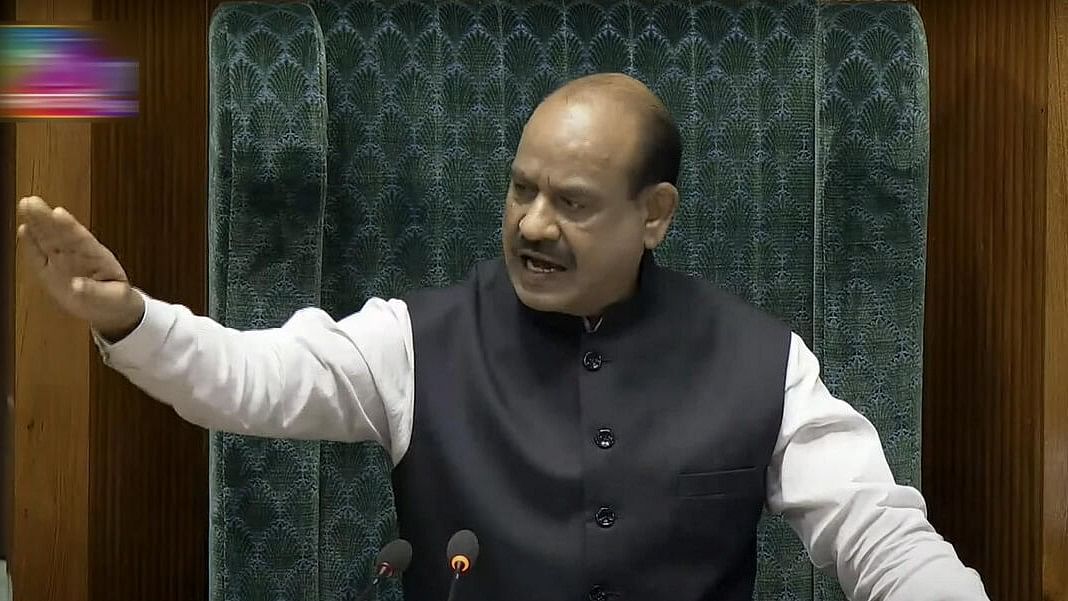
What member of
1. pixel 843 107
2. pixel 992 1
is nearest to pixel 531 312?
pixel 843 107

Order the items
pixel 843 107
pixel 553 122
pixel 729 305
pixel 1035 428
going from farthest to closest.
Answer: pixel 1035 428 < pixel 843 107 < pixel 729 305 < pixel 553 122

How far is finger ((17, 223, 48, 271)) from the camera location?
4.74 ft

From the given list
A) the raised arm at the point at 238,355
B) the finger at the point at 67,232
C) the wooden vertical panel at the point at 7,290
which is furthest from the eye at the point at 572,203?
the wooden vertical panel at the point at 7,290

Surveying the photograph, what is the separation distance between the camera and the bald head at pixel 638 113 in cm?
177

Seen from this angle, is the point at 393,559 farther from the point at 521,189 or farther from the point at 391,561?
the point at 521,189

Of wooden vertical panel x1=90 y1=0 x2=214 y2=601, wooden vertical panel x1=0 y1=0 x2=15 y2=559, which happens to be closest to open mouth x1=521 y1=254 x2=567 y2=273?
wooden vertical panel x1=90 y1=0 x2=214 y2=601

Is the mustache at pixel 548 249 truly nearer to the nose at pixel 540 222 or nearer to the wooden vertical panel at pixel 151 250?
the nose at pixel 540 222

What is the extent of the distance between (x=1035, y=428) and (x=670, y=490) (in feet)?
3.11

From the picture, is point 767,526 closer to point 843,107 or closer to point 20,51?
point 843,107

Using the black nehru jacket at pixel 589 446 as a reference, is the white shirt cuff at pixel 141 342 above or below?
above

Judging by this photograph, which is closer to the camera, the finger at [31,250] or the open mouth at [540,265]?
the finger at [31,250]

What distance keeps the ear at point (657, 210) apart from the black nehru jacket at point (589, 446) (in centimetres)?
6

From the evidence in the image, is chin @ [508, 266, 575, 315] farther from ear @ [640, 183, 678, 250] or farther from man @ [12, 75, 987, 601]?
ear @ [640, 183, 678, 250]

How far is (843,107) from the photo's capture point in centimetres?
229
